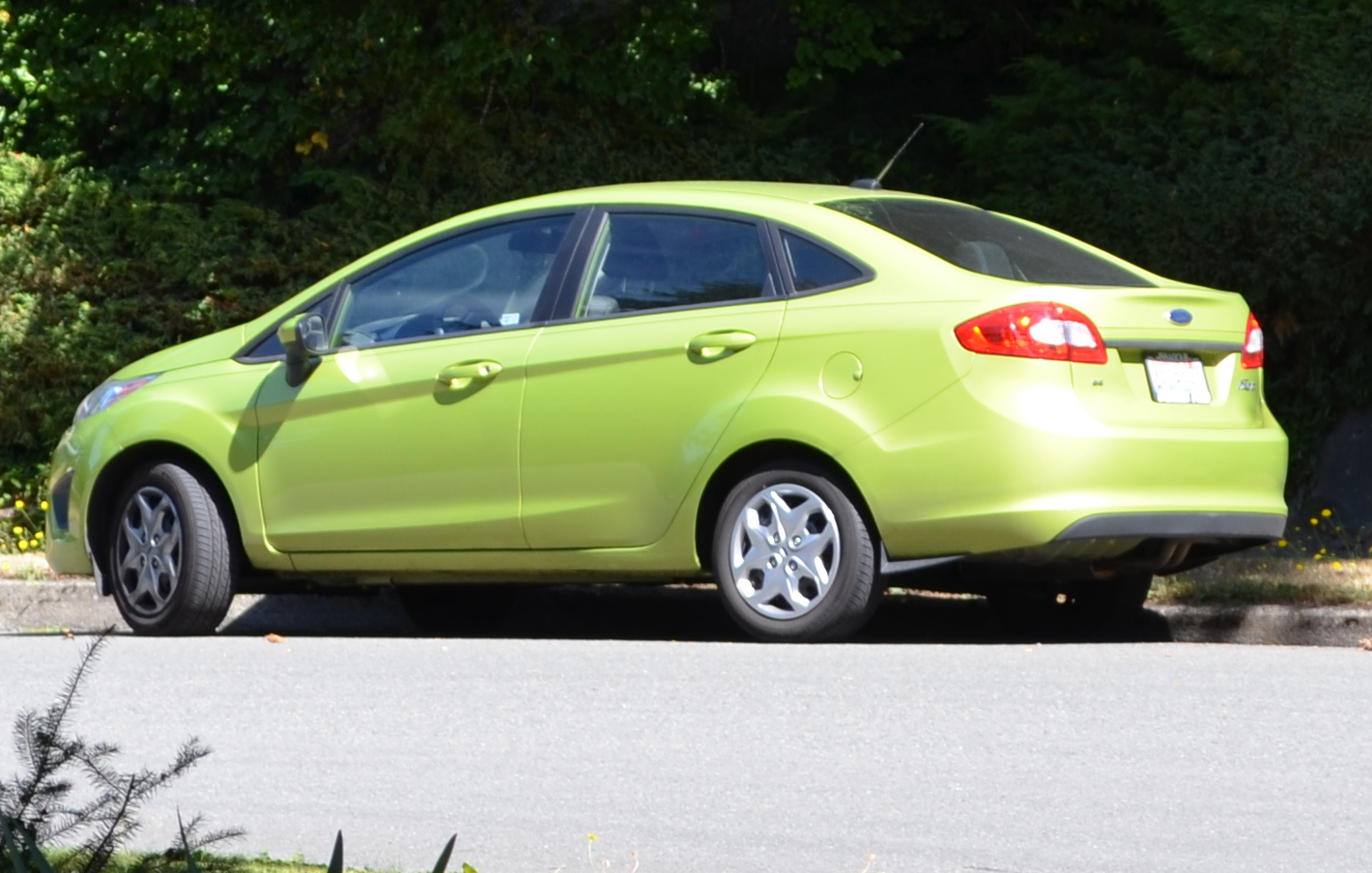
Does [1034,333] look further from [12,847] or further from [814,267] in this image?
[12,847]

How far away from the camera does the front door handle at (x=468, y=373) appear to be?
324 inches

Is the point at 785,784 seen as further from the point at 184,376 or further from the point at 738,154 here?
the point at 738,154

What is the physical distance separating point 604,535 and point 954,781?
2.52 m

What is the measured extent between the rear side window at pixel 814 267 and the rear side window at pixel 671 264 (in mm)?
100

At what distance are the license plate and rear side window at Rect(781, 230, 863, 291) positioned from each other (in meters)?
1.03

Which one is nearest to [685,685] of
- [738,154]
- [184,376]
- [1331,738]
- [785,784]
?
[785,784]

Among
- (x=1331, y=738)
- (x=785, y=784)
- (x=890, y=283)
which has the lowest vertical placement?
(x=1331, y=738)

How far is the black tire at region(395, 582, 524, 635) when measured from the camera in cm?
961

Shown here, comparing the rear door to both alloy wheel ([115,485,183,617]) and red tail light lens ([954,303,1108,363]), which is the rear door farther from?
alloy wheel ([115,485,183,617])

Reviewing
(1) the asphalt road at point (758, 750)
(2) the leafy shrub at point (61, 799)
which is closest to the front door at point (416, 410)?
(1) the asphalt road at point (758, 750)

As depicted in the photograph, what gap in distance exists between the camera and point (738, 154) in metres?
13.4

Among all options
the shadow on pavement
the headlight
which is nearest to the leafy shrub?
the shadow on pavement

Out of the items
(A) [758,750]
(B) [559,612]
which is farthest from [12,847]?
(B) [559,612]

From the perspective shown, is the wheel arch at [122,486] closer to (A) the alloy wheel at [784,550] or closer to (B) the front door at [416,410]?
(B) the front door at [416,410]
